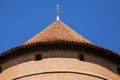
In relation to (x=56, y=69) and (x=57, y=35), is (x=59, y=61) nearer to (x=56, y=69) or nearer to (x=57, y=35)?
(x=56, y=69)

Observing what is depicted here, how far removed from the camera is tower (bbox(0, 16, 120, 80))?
772 inches

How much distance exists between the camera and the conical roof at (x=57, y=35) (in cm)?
2077

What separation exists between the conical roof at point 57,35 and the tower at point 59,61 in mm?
52

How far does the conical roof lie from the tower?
5cm

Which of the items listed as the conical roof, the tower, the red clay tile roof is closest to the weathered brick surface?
the tower

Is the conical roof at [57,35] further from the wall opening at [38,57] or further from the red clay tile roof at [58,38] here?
the wall opening at [38,57]

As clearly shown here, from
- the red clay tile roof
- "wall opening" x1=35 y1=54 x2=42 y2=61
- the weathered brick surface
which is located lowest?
the weathered brick surface

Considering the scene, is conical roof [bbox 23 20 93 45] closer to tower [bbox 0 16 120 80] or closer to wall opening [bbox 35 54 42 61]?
tower [bbox 0 16 120 80]

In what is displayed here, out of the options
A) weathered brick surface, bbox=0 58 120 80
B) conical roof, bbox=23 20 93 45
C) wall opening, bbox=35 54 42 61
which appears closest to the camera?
weathered brick surface, bbox=0 58 120 80

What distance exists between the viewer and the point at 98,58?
2047 centimetres

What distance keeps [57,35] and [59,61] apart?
6.08ft

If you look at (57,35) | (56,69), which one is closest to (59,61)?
(56,69)

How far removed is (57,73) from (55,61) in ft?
1.83

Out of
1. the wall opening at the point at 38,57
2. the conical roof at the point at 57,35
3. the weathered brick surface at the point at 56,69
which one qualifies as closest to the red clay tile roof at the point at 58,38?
the conical roof at the point at 57,35
